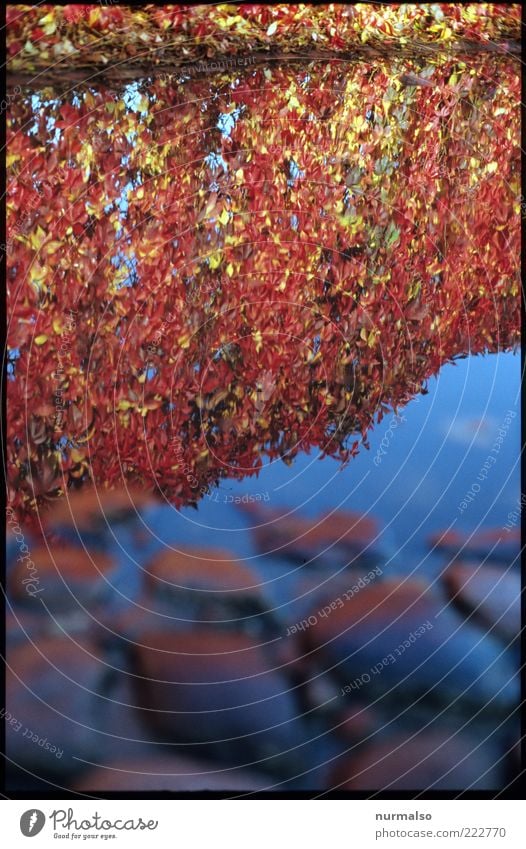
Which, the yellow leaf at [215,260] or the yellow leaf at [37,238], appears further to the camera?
the yellow leaf at [215,260]

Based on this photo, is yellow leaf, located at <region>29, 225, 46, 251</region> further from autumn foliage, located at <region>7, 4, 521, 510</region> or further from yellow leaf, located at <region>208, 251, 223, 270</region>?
yellow leaf, located at <region>208, 251, 223, 270</region>

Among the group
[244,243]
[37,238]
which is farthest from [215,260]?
[37,238]

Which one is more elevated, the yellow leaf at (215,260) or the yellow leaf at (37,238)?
the yellow leaf at (215,260)

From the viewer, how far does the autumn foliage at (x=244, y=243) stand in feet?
13.5

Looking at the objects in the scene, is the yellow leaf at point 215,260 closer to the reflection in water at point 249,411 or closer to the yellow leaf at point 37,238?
the reflection in water at point 249,411

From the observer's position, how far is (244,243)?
442 centimetres

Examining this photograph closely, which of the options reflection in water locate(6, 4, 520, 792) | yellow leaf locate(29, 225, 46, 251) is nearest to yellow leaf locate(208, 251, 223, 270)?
reflection in water locate(6, 4, 520, 792)

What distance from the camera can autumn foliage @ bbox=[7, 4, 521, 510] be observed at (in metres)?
4.11

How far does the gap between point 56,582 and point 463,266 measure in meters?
3.40

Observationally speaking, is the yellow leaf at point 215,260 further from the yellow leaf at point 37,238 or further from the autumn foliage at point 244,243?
the yellow leaf at point 37,238

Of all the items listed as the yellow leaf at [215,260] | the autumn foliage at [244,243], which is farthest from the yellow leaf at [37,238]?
the yellow leaf at [215,260]

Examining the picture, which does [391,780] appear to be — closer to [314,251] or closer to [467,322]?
[467,322]

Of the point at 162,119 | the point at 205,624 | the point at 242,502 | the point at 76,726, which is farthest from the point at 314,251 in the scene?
the point at 76,726

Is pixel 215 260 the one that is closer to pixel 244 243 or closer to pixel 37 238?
pixel 244 243
